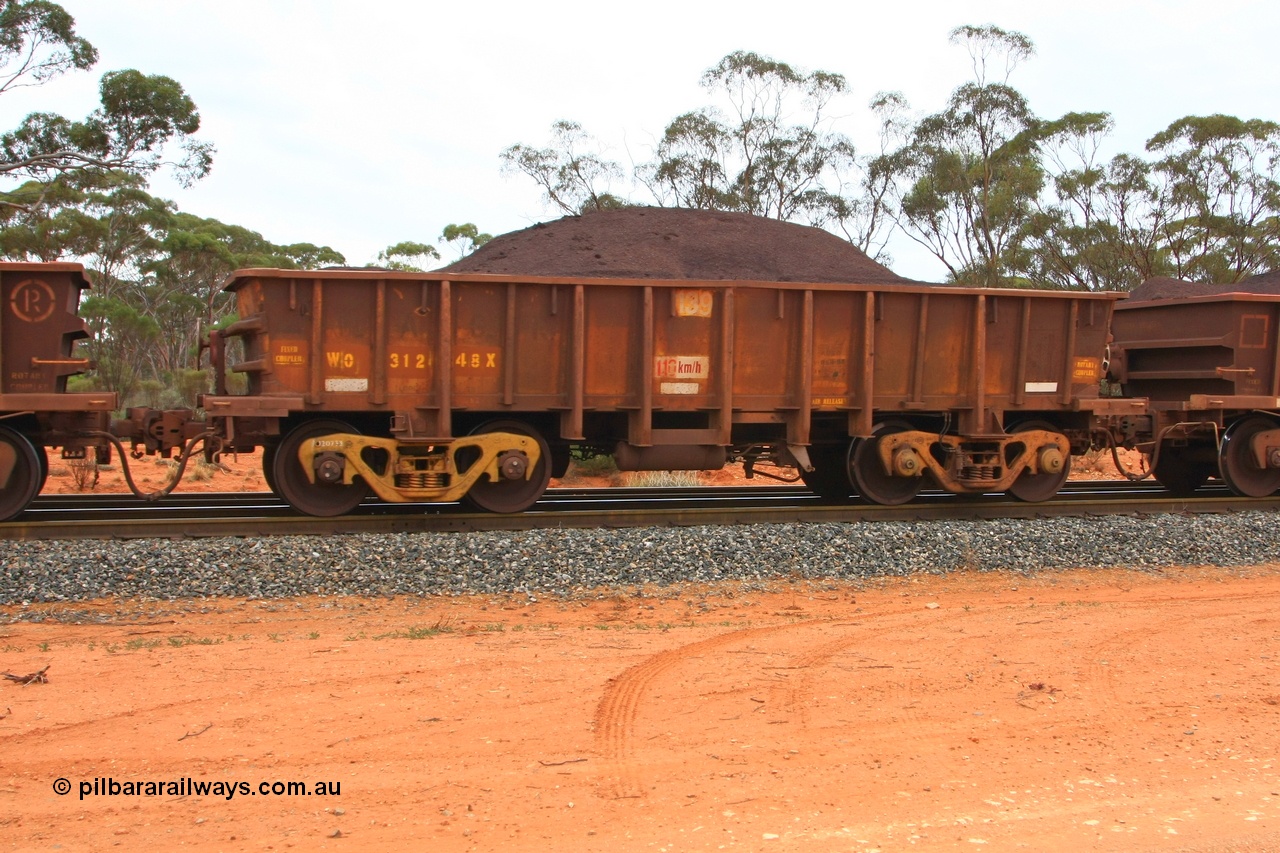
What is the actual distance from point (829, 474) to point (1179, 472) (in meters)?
4.89

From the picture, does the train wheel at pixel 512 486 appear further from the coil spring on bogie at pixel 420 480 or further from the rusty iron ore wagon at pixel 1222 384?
the rusty iron ore wagon at pixel 1222 384

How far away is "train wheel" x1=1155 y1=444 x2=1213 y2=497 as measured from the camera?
13398 mm

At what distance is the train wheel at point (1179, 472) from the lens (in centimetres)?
1340

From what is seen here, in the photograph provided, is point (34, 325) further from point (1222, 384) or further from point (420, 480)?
point (1222, 384)

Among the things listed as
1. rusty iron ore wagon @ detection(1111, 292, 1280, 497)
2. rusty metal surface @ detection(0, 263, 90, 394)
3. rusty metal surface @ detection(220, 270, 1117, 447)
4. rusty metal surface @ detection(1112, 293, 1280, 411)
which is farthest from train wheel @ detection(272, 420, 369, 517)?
rusty metal surface @ detection(1112, 293, 1280, 411)

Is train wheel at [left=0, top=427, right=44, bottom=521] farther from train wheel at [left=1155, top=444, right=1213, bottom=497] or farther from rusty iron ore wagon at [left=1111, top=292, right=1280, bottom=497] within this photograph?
train wheel at [left=1155, top=444, right=1213, bottom=497]

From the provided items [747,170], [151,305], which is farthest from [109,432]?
[151,305]

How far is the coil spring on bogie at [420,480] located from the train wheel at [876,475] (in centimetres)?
439

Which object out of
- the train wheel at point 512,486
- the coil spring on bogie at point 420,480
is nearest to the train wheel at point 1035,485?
the train wheel at point 512,486

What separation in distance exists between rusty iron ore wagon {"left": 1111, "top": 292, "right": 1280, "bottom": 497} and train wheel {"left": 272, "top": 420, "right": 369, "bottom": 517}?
904cm

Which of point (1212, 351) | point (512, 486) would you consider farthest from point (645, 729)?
point (1212, 351)

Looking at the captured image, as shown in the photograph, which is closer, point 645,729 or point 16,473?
point 645,729

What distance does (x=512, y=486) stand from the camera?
33.9 feet

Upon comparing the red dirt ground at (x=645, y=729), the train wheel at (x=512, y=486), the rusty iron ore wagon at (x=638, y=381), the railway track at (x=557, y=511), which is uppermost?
the rusty iron ore wagon at (x=638, y=381)
